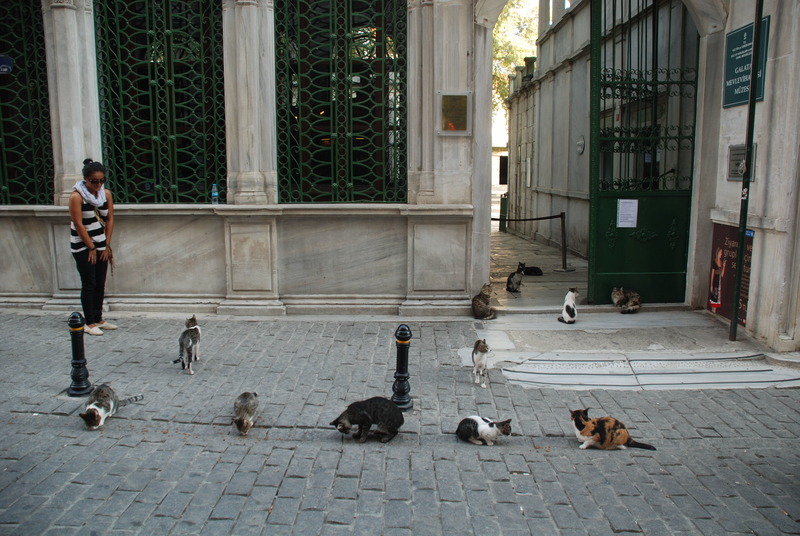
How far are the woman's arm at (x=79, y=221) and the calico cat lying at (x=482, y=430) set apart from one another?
5.32 meters

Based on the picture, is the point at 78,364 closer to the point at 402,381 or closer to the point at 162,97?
the point at 402,381

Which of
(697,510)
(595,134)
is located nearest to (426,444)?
(697,510)

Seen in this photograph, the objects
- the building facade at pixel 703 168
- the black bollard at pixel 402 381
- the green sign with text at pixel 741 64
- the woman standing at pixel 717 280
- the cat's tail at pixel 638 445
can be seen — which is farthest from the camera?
the woman standing at pixel 717 280

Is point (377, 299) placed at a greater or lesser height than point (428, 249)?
lesser

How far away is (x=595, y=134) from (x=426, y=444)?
5185 mm

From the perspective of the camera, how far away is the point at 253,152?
8.73 meters

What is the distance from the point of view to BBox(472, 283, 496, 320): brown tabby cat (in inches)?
333

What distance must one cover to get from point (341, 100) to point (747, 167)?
5337 millimetres

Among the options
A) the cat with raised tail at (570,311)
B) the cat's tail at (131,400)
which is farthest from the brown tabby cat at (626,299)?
the cat's tail at (131,400)

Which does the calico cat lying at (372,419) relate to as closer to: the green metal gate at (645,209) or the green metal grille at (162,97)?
the green metal gate at (645,209)

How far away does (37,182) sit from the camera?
30.1ft

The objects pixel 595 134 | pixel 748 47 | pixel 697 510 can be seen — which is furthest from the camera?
pixel 595 134

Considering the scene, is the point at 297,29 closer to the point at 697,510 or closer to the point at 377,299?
the point at 377,299

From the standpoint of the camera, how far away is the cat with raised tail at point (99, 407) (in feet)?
17.3
